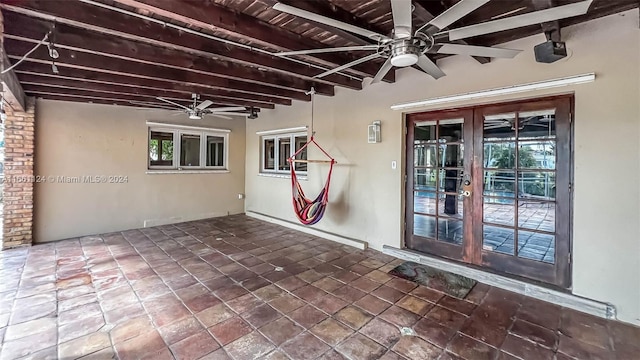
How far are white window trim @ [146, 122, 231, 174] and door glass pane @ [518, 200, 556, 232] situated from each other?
551 cm

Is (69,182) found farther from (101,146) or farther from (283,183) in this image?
(283,183)

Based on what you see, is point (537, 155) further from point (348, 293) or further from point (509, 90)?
point (348, 293)

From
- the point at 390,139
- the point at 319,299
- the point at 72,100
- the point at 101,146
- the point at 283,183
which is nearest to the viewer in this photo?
the point at 319,299

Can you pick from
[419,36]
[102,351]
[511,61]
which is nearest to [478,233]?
[511,61]

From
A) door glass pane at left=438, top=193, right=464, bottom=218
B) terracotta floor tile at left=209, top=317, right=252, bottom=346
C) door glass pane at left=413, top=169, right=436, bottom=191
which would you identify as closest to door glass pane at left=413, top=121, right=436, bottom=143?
door glass pane at left=413, top=169, right=436, bottom=191

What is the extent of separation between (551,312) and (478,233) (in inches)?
38.3

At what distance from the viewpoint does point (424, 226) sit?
3.87 m

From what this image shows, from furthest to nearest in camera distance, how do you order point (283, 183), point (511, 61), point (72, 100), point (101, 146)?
point (283, 183), point (101, 146), point (72, 100), point (511, 61)

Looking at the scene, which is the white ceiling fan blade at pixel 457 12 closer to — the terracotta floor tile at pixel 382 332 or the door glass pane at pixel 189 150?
the terracotta floor tile at pixel 382 332

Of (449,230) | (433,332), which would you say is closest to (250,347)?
(433,332)

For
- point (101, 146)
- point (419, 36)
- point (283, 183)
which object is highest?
point (419, 36)

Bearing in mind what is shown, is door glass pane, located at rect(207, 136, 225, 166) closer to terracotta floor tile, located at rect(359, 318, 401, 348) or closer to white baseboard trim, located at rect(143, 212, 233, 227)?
white baseboard trim, located at rect(143, 212, 233, 227)

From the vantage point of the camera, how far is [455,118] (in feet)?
11.4

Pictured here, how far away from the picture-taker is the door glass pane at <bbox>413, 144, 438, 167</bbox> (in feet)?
12.2
